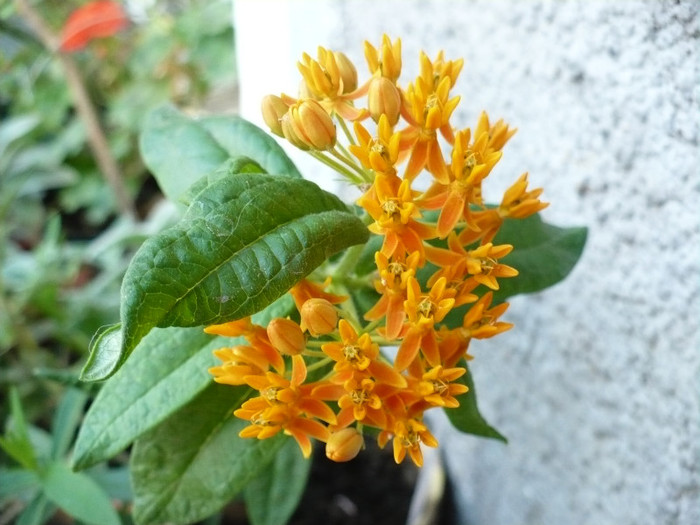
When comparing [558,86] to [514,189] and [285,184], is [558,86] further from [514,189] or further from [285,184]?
[285,184]

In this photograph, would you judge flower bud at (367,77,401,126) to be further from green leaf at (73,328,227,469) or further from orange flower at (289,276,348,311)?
green leaf at (73,328,227,469)

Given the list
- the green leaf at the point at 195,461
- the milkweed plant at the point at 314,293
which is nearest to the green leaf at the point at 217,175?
the milkweed plant at the point at 314,293

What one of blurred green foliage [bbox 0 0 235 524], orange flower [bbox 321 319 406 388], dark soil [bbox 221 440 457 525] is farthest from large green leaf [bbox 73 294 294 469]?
dark soil [bbox 221 440 457 525]

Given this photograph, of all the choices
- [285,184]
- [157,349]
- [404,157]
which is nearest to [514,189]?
[404,157]

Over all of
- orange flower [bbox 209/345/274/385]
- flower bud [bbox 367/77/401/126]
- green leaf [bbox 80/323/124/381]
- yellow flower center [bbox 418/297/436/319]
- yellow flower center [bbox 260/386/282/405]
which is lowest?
yellow flower center [bbox 260/386/282/405]

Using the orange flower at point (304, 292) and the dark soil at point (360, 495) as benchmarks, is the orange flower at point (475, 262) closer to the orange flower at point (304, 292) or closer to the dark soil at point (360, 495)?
the orange flower at point (304, 292)

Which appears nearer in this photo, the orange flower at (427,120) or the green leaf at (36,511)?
the orange flower at (427,120)
